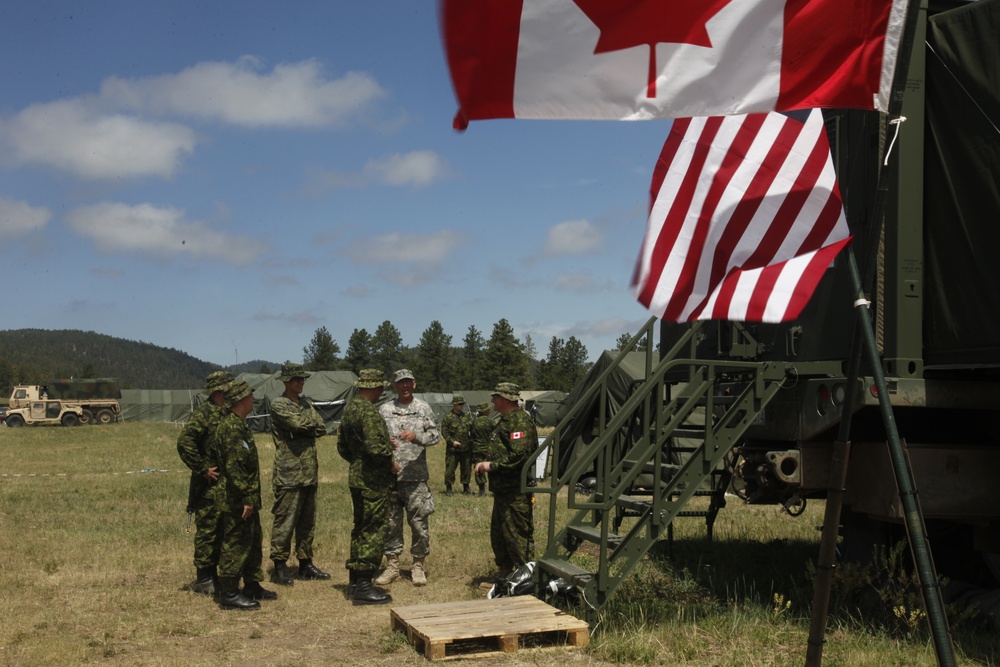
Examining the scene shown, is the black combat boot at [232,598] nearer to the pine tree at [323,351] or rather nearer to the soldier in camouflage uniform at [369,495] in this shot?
the soldier in camouflage uniform at [369,495]

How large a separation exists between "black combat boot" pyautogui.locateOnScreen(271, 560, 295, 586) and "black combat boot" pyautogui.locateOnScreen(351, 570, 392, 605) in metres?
0.97

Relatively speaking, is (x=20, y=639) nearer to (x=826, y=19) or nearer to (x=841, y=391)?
(x=841, y=391)

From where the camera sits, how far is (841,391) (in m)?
6.46

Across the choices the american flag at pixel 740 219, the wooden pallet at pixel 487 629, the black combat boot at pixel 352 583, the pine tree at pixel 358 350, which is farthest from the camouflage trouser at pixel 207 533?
the pine tree at pixel 358 350

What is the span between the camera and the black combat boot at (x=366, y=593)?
26.8 feet

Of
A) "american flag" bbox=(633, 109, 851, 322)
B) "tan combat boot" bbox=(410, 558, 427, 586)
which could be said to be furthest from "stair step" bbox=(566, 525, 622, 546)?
"american flag" bbox=(633, 109, 851, 322)

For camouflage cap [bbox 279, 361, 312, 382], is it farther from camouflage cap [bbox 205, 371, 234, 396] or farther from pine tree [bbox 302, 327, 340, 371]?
pine tree [bbox 302, 327, 340, 371]

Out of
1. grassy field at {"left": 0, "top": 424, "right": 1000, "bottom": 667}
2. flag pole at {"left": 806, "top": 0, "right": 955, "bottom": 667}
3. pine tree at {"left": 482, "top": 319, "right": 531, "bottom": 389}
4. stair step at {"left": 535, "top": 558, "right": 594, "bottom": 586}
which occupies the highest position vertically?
pine tree at {"left": 482, "top": 319, "right": 531, "bottom": 389}

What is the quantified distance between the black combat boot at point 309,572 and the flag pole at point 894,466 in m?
6.46

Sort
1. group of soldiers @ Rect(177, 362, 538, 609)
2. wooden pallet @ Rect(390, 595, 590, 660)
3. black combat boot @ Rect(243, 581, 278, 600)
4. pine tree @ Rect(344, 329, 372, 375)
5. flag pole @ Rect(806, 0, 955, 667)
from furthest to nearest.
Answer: pine tree @ Rect(344, 329, 372, 375), black combat boot @ Rect(243, 581, 278, 600), group of soldiers @ Rect(177, 362, 538, 609), wooden pallet @ Rect(390, 595, 590, 660), flag pole @ Rect(806, 0, 955, 667)

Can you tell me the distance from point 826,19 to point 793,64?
20cm

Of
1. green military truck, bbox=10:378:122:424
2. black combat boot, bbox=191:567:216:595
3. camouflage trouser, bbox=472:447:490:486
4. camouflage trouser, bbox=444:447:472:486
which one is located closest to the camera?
black combat boot, bbox=191:567:216:595

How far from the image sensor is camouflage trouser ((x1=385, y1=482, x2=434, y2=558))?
899 cm

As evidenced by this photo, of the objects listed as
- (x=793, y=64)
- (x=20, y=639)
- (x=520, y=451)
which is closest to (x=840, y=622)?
A: (x=520, y=451)
